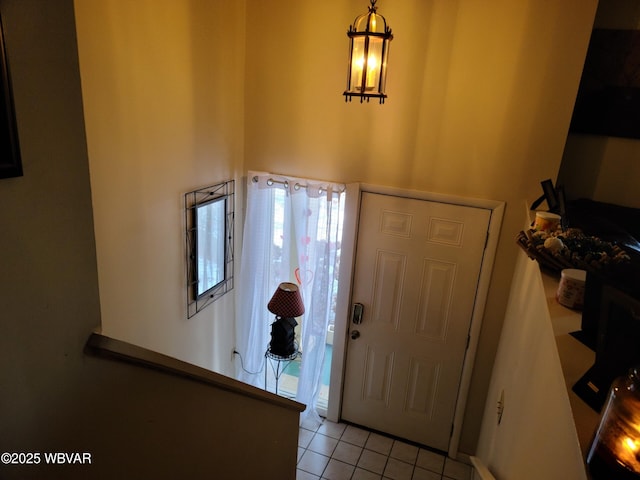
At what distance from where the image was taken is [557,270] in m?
1.57

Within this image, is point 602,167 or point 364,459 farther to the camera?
point 364,459

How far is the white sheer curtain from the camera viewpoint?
3.08 metres

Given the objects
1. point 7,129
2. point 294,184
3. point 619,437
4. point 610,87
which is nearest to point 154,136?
point 294,184

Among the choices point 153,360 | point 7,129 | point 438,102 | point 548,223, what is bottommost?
point 153,360

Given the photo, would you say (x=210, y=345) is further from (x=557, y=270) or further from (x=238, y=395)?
(x=557, y=270)

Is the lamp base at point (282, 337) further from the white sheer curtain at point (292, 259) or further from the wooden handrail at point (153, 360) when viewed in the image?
the wooden handrail at point (153, 360)

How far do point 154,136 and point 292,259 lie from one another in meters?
1.38

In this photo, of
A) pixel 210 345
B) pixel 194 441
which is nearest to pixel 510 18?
pixel 194 441

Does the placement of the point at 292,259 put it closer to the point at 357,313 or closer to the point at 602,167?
the point at 357,313

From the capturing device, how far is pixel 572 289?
4.24 feet

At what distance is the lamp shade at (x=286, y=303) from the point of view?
9.89 feet

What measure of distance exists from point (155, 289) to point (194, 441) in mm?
1311

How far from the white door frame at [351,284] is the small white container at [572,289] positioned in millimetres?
1467

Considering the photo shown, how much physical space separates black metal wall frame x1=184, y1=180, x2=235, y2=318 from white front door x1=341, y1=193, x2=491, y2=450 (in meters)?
0.92
